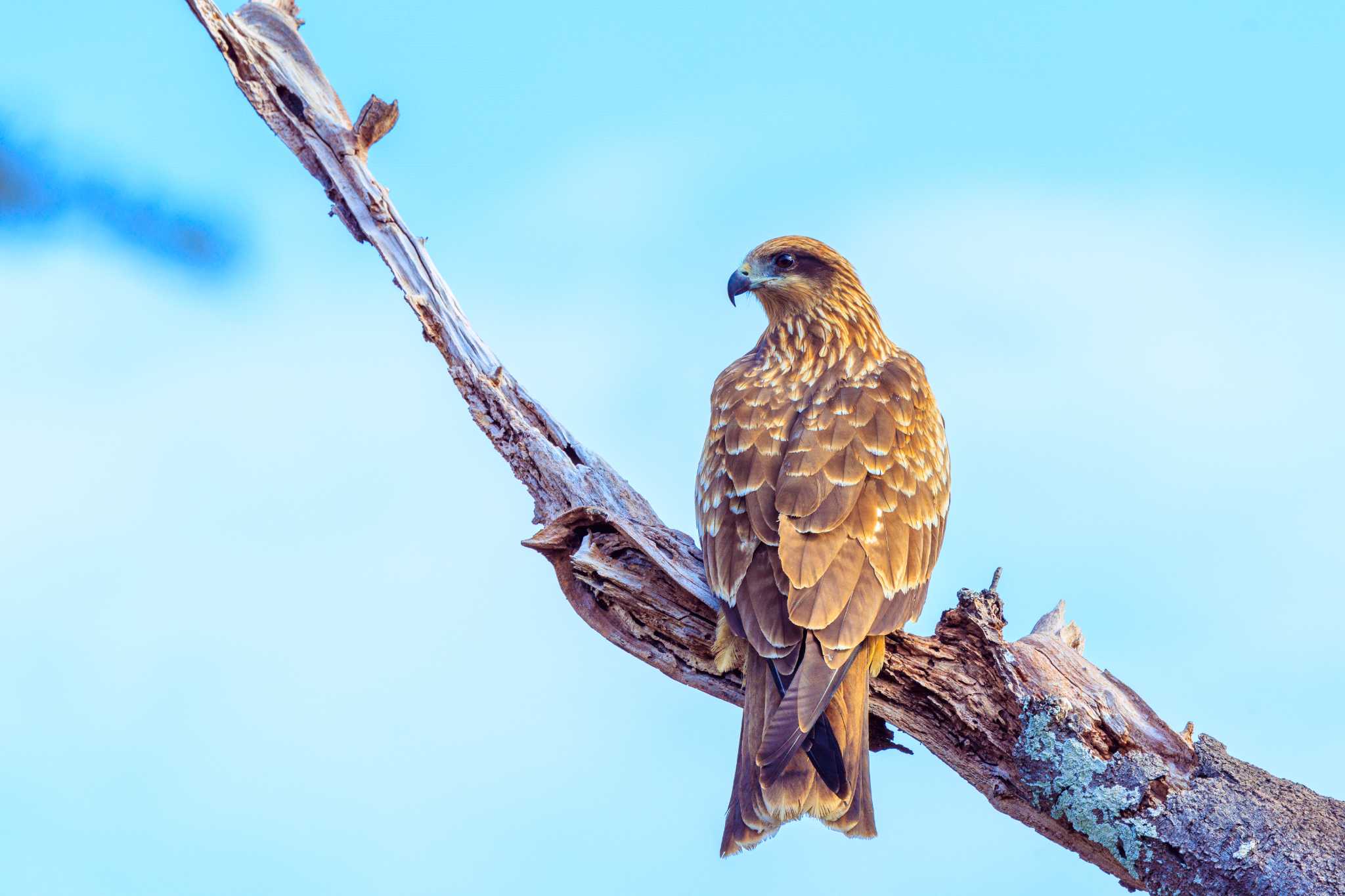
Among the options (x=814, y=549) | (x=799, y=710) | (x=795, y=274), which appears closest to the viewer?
(x=799, y=710)

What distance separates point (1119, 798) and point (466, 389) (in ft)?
10.4

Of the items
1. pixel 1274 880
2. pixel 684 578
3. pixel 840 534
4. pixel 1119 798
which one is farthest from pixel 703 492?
pixel 1274 880

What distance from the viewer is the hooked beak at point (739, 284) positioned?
5523 mm

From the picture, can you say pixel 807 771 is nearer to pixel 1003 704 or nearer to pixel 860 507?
pixel 1003 704

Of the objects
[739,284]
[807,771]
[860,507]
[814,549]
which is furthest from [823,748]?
[739,284]

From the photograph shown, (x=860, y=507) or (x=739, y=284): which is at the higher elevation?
(x=739, y=284)

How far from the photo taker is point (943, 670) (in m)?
4.08

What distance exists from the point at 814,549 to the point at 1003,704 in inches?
34.3

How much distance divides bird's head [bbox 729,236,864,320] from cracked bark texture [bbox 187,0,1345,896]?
126 cm

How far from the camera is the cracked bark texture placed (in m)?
3.64

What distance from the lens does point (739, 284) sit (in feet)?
18.1

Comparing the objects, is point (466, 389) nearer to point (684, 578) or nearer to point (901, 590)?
point (684, 578)

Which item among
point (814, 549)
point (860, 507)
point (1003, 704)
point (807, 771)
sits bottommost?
point (807, 771)

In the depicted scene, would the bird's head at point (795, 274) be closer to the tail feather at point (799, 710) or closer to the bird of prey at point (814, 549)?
the bird of prey at point (814, 549)
